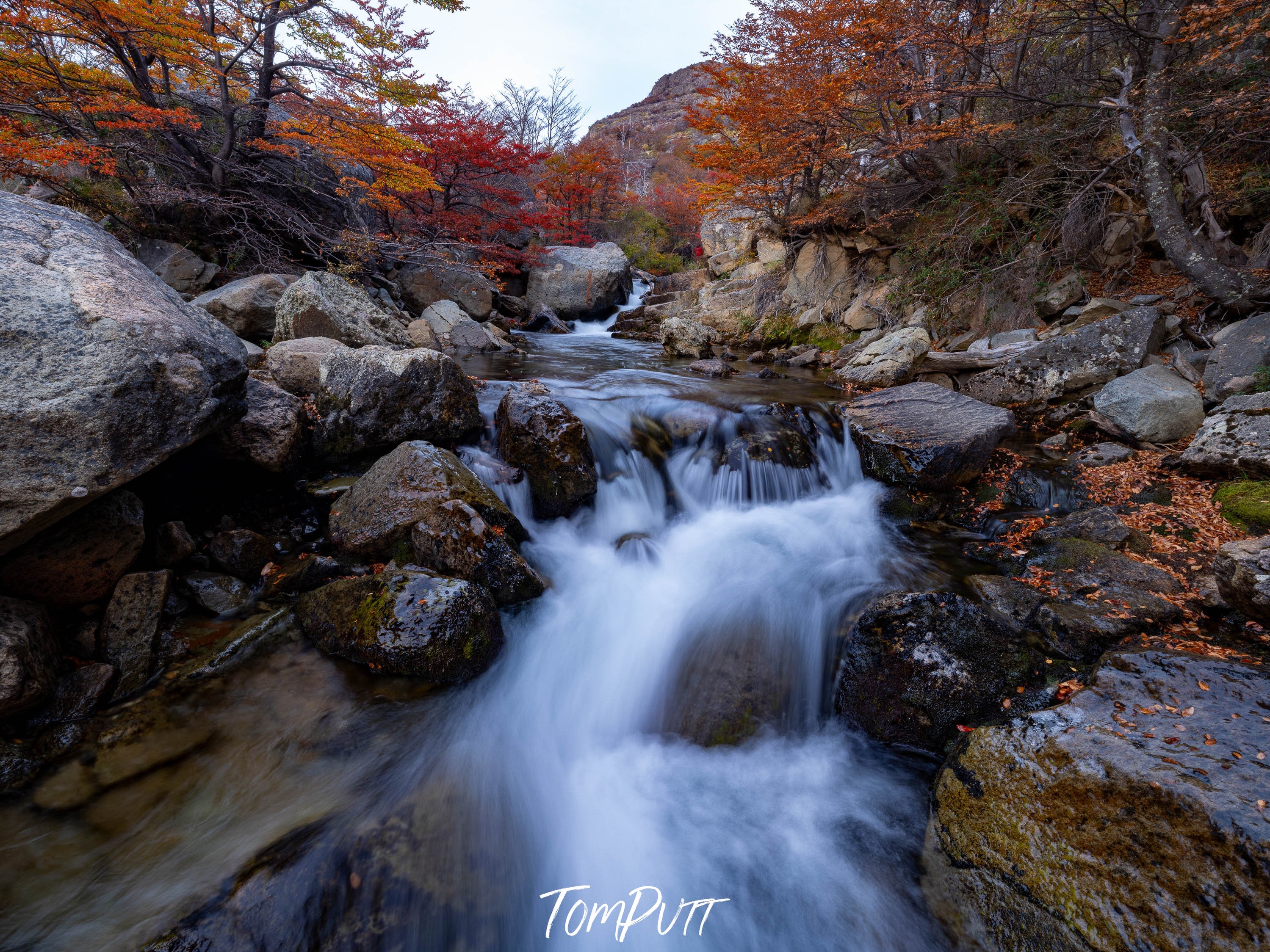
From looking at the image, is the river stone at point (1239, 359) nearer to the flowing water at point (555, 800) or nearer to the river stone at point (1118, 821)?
the flowing water at point (555, 800)

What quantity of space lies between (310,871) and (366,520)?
249cm

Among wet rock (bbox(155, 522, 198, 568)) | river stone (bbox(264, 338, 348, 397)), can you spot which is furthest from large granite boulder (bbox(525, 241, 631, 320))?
wet rock (bbox(155, 522, 198, 568))

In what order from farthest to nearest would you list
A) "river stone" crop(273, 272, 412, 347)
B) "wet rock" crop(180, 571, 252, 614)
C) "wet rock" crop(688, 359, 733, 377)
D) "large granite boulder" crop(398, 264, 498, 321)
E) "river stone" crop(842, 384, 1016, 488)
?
1. "large granite boulder" crop(398, 264, 498, 321)
2. "wet rock" crop(688, 359, 733, 377)
3. "river stone" crop(273, 272, 412, 347)
4. "river stone" crop(842, 384, 1016, 488)
5. "wet rock" crop(180, 571, 252, 614)

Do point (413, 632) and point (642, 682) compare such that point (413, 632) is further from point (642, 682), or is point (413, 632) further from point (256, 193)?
point (256, 193)

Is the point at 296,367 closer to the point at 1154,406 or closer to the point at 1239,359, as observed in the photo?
the point at 1154,406

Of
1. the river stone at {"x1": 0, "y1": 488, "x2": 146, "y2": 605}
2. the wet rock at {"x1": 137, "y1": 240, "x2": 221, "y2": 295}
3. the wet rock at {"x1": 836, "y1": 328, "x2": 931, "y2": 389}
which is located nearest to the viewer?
the river stone at {"x1": 0, "y1": 488, "x2": 146, "y2": 605}

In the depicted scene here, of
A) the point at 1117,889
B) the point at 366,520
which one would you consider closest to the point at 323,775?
the point at 366,520

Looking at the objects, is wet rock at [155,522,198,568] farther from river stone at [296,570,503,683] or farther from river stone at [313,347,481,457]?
river stone at [313,347,481,457]

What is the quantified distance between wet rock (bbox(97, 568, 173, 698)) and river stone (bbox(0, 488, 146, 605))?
0.44 ft

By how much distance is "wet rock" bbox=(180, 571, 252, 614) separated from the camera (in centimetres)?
374

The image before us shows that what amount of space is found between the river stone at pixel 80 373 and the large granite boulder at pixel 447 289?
32.3ft

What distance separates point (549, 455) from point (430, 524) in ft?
5.19

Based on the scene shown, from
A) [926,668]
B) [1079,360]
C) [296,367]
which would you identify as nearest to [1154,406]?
[1079,360]

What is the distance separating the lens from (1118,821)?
2.05m
